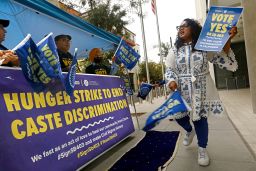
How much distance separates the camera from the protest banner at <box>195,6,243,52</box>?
8.00 ft

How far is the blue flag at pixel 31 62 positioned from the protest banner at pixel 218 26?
1.57 metres

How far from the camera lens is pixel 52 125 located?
2500 mm

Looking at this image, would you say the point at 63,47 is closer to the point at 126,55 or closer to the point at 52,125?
the point at 126,55

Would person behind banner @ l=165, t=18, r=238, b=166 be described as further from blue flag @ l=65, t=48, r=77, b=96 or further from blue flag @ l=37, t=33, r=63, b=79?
blue flag @ l=37, t=33, r=63, b=79

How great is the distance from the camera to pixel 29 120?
7.39 feet

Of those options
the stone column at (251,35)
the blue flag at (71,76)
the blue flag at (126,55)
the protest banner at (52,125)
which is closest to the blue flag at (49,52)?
the blue flag at (71,76)

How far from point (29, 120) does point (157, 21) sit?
13951 millimetres

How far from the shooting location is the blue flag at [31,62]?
1985 millimetres

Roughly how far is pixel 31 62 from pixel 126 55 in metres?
2.84

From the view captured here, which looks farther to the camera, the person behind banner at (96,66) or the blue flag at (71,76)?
the person behind banner at (96,66)

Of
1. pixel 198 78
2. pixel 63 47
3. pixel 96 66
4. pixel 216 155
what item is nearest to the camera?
pixel 198 78

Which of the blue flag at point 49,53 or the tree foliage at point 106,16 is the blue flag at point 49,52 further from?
the tree foliage at point 106,16

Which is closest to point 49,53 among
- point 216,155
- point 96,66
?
point 216,155

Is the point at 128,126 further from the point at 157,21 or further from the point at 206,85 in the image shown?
the point at 157,21
